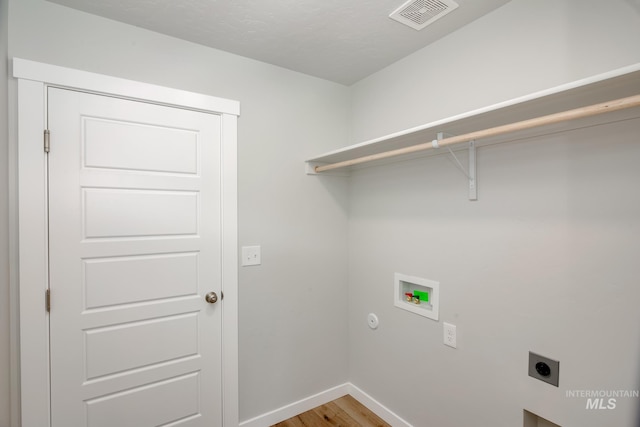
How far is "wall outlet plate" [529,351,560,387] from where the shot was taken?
1.33 m

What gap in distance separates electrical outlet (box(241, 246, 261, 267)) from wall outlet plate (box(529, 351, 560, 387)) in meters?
1.54

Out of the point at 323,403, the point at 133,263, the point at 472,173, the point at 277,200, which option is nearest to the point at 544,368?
the point at 472,173

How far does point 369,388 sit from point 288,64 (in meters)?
2.35

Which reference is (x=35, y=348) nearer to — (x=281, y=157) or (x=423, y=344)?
(x=281, y=157)

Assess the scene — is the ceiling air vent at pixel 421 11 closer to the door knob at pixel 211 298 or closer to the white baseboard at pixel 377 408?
the door knob at pixel 211 298

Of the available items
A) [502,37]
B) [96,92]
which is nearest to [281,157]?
[96,92]

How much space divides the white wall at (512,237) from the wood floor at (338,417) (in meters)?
0.15

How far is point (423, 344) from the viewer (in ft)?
6.20

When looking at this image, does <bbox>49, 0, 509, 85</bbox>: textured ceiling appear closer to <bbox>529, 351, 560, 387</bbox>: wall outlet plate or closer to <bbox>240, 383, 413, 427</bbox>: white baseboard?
<bbox>529, 351, 560, 387</bbox>: wall outlet plate

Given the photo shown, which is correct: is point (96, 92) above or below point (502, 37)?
below

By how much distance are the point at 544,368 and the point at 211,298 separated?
5.57 ft

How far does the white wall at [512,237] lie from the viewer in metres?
1.18

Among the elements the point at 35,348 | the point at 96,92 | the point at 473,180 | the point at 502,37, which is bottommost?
the point at 35,348

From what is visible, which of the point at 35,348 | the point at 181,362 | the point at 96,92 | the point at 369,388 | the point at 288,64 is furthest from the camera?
the point at 369,388
